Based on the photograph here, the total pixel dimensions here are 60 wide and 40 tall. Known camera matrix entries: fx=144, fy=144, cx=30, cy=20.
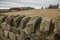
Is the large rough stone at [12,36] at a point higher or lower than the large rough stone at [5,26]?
lower

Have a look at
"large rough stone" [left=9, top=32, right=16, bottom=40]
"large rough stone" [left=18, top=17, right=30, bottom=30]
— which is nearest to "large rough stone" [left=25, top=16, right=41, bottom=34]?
"large rough stone" [left=18, top=17, right=30, bottom=30]

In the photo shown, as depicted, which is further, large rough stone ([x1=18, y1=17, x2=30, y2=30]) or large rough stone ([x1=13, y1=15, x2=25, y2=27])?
large rough stone ([x1=13, y1=15, x2=25, y2=27])

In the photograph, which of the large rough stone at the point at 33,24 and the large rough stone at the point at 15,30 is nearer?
the large rough stone at the point at 33,24

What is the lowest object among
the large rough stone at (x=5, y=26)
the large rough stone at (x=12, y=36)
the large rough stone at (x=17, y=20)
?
the large rough stone at (x=12, y=36)

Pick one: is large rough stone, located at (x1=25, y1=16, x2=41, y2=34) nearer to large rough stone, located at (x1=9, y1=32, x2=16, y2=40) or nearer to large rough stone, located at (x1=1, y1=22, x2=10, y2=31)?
large rough stone, located at (x1=9, y1=32, x2=16, y2=40)

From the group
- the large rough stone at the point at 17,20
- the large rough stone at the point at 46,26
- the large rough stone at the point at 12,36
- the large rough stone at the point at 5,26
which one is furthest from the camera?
the large rough stone at the point at 5,26

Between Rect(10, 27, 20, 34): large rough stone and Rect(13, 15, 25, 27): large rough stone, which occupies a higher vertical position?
Rect(13, 15, 25, 27): large rough stone

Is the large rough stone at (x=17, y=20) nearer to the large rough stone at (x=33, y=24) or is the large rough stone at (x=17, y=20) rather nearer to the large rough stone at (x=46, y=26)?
the large rough stone at (x=33, y=24)

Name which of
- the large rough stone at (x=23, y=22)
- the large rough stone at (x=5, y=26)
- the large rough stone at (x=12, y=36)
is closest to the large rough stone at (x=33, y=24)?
the large rough stone at (x=23, y=22)

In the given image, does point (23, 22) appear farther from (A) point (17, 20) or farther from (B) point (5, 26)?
(B) point (5, 26)

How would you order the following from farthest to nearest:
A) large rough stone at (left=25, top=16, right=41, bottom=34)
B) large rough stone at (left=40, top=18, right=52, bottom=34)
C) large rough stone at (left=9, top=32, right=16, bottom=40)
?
large rough stone at (left=9, top=32, right=16, bottom=40)
large rough stone at (left=25, top=16, right=41, bottom=34)
large rough stone at (left=40, top=18, right=52, bottom=34)

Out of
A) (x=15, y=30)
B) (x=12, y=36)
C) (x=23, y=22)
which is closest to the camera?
(x=23, y=22)

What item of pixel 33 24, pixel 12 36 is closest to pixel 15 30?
pixel 12 36

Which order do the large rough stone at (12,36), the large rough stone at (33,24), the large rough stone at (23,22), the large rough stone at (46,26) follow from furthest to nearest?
the large rough stone at (12,36) → the large rough stone at (23,22) → the large rough stone at (33,24) → the large rough stone at (46,26)
